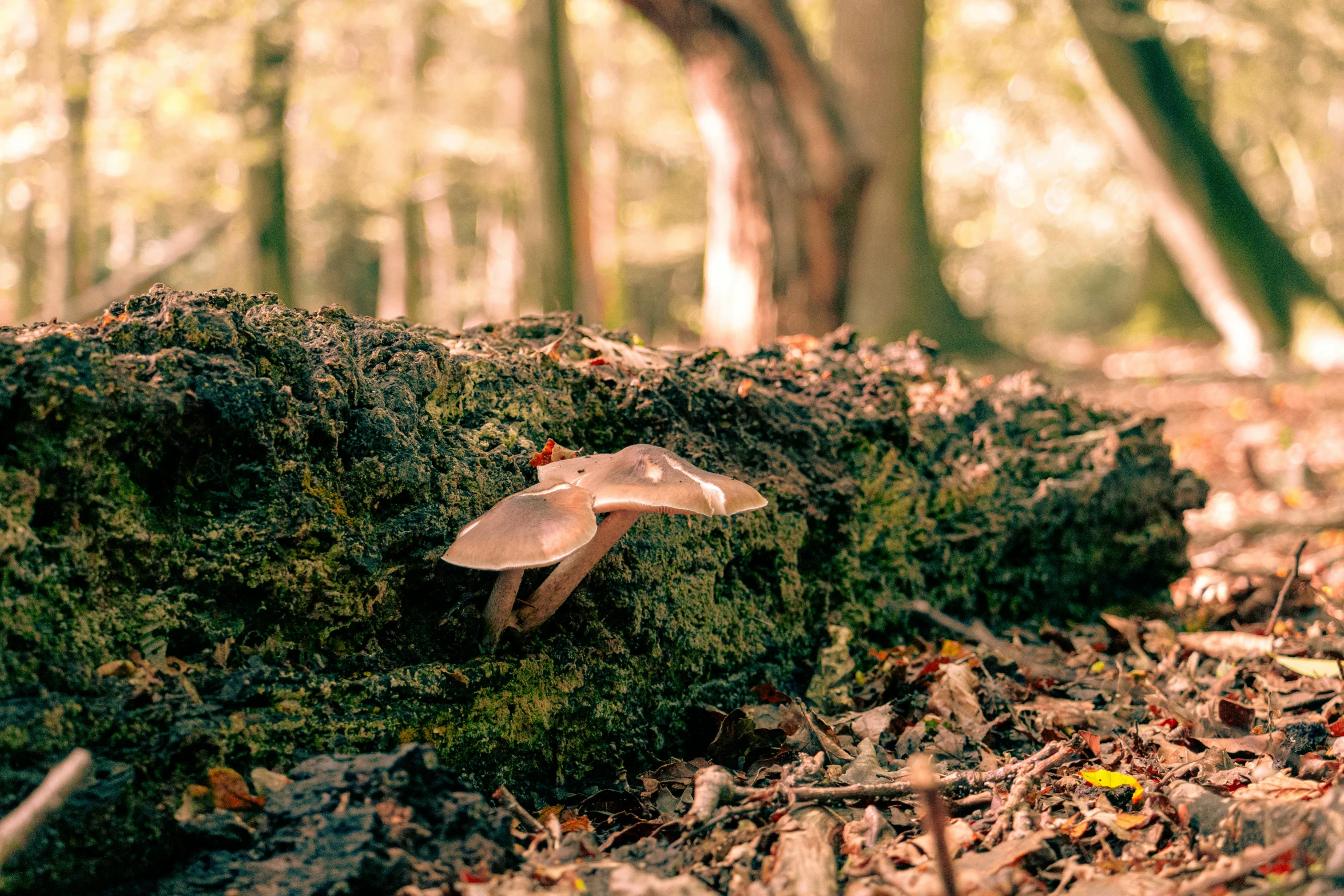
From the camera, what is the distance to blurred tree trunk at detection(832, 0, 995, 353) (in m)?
8.66

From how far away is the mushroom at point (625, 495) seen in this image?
1618 millimetres

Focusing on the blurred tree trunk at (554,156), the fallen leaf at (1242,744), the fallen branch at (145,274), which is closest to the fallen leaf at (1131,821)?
the fallen leaf at (1242,744)

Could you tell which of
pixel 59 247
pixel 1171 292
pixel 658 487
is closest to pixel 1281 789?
pixel 658 487

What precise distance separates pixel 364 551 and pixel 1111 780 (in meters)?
1.68

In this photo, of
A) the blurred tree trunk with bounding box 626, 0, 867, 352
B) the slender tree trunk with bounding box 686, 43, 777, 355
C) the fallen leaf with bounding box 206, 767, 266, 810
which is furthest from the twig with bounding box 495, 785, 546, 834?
the blurred tree trunk with bounding box 626, 0, 867, 352

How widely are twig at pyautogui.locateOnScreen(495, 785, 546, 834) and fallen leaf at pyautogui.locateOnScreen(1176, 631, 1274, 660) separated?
86.0 inches

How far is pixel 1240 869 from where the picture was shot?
4.60 ft

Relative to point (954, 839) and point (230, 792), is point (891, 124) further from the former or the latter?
point (230, 792)

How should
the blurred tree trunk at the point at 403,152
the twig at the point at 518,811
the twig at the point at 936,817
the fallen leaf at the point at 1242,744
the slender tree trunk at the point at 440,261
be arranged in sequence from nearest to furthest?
1. the twig at the point at 936,817
2. the twig at the point at 518,811
3. the fallen leaf at the point at 1242,744
4. the blurred tree trunk at the point at 403,152
5. the slender tree trunk at the point at 440,261

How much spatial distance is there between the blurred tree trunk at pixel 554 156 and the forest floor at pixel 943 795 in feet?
24.3

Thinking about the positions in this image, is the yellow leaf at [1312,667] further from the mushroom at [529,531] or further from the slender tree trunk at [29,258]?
the slender tree trunk at [29,258]

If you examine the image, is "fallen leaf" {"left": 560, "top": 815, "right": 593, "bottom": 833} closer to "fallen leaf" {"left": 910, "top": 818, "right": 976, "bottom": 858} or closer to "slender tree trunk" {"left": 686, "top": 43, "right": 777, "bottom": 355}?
"fallen leaf" {"left": 910, "top": 818, "right": 976, "bottom": 858}

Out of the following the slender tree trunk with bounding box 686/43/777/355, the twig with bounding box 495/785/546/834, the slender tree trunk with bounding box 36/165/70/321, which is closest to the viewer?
the twig with bounding box 495/785/546/834

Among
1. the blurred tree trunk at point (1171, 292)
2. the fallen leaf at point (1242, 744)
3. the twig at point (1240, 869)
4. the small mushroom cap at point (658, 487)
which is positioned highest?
the blurred tree trunk at point (1171, 292)
